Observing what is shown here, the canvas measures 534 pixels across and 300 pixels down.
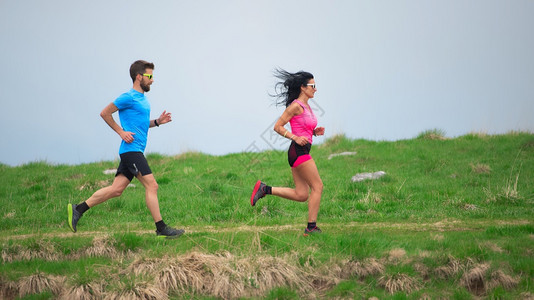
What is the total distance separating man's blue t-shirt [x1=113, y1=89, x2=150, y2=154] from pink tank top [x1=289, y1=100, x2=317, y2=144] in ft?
7.84

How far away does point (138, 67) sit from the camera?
852 cm

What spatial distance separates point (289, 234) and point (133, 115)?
326cm

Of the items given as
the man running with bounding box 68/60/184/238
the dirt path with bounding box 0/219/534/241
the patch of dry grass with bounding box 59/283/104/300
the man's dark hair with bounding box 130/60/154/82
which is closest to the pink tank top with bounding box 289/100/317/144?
the dirt path with bounding box 0/219/534/241

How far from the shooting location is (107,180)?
1541 cm

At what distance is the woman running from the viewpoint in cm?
817

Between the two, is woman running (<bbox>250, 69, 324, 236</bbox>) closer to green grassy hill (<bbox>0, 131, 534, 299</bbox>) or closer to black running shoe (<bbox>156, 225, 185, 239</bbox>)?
green grassy hill (<bbox>0, 131, 534, 299</bbox>)

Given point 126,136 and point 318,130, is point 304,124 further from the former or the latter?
point 126,136

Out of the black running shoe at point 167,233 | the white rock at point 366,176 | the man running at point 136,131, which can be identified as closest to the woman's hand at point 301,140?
the man running at point 136,131

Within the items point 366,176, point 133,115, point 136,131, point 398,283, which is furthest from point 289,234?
point 366,176

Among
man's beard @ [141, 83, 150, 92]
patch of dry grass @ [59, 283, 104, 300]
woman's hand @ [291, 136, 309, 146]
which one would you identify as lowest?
patch of dry grass @ [59, 283, 104, 300]

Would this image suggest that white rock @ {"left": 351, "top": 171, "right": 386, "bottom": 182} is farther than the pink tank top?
Yes

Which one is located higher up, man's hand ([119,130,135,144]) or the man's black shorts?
man's hand ([119,130,135,144])

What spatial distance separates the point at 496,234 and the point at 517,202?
9.32 feet

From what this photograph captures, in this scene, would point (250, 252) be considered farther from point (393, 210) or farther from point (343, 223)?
point (393, 210)
